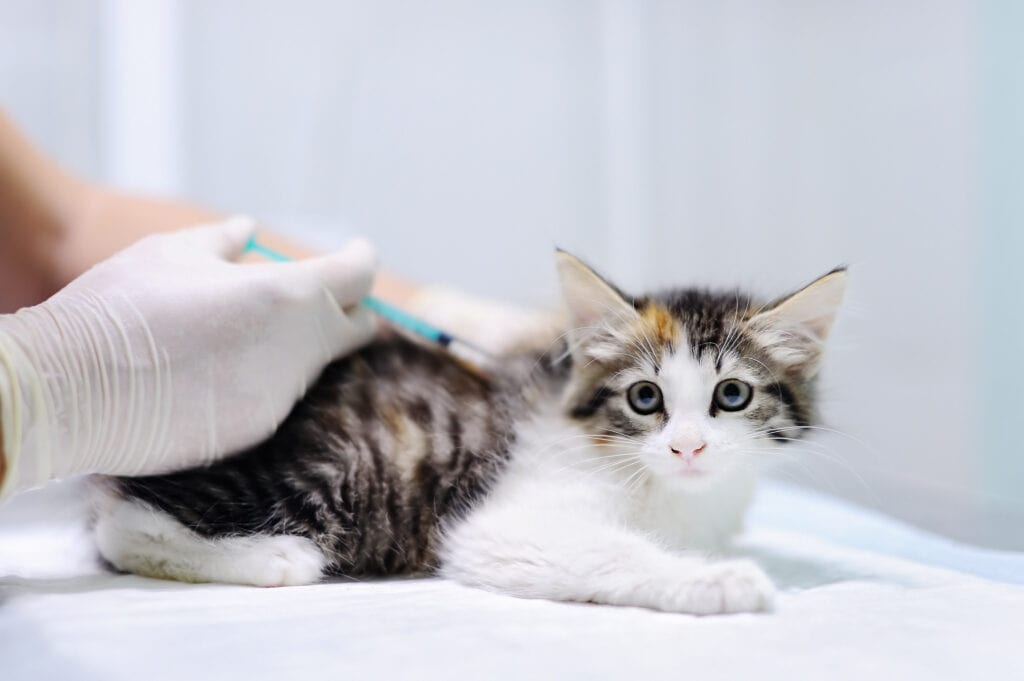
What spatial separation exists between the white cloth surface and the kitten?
68 mm

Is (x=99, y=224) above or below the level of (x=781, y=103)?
below

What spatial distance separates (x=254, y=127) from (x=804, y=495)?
2.32 meters

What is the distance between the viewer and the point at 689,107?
3.37 meters

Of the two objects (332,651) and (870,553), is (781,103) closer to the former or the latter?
(870,553)

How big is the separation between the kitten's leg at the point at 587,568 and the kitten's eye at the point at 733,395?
252mm

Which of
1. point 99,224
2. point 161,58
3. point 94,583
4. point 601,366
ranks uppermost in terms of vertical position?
point 161,58

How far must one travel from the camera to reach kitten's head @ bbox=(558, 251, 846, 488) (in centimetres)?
133

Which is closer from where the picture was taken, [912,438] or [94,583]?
[94,583]

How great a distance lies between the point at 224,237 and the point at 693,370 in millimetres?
853

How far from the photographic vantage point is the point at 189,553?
52.4 inches

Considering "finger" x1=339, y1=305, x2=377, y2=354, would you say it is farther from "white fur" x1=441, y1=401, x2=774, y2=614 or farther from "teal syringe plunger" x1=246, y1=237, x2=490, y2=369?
"white fur" x1=441, y1=401, x2=774, y2=614

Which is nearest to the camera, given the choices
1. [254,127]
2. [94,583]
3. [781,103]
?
[94,583]

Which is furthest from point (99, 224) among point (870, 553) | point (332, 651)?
point (870, 553)

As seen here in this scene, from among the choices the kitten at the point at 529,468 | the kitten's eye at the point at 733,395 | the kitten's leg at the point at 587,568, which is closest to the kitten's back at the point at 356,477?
the kitten at the point at 529,468
